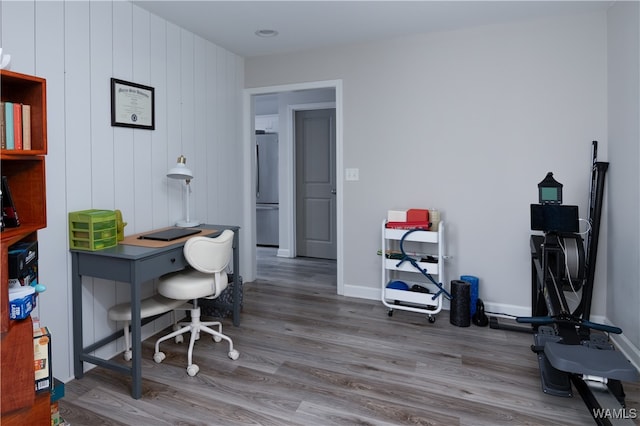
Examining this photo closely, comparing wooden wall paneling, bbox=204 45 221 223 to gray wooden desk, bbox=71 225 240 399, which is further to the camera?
wooden wall paneling, bbox=204 45 221 223

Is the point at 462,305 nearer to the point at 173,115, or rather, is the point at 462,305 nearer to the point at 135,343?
the point at 135,343

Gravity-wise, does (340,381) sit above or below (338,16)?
below

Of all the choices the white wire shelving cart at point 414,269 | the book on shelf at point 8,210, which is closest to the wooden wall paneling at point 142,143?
the book on shelf at point 8,210

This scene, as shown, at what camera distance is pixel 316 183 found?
18.3 ft

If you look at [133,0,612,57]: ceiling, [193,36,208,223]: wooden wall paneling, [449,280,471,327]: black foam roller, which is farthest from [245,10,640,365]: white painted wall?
[193,36,208,223]: wooden wall paneling

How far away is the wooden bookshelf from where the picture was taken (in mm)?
1385

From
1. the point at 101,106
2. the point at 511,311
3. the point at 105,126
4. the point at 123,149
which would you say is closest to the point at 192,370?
the point at 123,149

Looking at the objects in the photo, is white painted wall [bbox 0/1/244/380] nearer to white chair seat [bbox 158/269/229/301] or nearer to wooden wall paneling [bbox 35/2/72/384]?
wooden wall paneling [bbox 35/2/72/384]

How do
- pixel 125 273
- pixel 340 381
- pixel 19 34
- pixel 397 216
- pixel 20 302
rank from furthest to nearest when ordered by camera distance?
pixel 397 216 → pixel 340 381 → pixel 125 273 → pixel 19 34 → pixel 20 302

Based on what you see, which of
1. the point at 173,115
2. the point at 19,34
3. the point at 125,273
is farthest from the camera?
the point at 173,115

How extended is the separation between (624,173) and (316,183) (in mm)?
3580

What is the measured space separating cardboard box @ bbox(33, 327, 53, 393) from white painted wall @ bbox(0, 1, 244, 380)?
74 centimetres

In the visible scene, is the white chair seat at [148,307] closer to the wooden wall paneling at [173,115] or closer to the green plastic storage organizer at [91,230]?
the green plastic storage organizer at [91,230]

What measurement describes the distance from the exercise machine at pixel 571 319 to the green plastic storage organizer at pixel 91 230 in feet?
7.60
